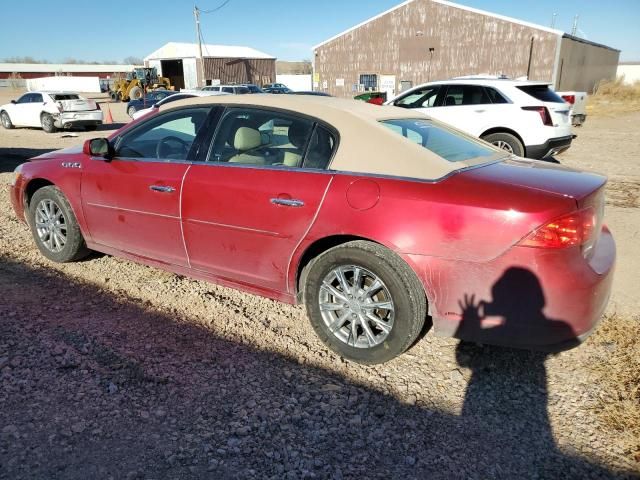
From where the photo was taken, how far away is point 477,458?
89.9 inches

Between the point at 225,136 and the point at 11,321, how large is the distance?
1980 mm

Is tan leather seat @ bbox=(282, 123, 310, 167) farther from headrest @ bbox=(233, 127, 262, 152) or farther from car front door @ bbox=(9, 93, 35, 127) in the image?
car front door @ bbox=(9, 93, 35, 127)

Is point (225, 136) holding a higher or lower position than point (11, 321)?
higher

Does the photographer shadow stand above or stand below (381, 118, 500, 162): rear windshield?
below

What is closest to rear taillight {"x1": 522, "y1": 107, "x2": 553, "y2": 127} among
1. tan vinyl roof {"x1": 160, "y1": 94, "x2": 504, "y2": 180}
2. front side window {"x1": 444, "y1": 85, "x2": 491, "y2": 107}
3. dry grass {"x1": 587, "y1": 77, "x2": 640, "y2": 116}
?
front side window {"x1": 444, "y1": 85, "x2": 491, "y2": 107}

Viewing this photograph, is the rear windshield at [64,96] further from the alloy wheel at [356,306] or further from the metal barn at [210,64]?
the metal barn at [210,64]

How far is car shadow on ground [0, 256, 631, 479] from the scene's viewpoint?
2.21 m

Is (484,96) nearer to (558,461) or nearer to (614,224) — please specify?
(614,224)

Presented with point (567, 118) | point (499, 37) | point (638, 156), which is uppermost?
point (499, 37)

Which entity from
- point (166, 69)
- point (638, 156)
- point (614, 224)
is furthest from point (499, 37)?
point (166, 69)

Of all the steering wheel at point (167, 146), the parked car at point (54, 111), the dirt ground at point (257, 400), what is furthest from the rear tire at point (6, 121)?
the steering wheel at point (167, 146)

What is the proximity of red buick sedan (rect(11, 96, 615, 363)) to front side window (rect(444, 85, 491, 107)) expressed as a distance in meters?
6.30

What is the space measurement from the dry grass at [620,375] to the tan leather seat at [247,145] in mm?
2503

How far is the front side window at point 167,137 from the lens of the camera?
3.64 m
